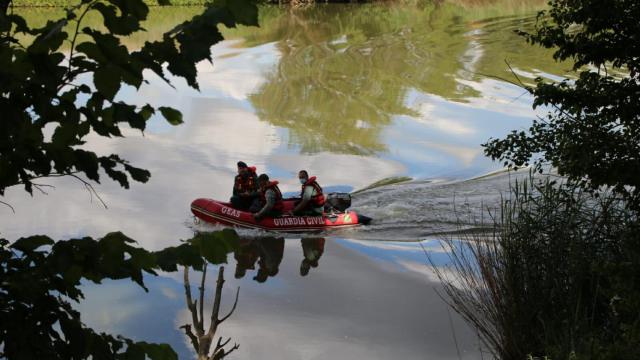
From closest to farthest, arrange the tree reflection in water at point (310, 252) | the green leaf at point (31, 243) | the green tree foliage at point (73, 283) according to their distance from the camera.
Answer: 1. the green tree foliage at point (73, 283)
2. the green leaf at point (31, 243)
3. the tree reflection in water at point (310, 252)

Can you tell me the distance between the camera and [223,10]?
261 centimetres

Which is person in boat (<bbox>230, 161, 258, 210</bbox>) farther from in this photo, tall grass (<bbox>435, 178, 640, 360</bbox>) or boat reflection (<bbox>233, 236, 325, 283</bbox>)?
tall grass (<bbox>435, 178, 640, 360</bbox>)

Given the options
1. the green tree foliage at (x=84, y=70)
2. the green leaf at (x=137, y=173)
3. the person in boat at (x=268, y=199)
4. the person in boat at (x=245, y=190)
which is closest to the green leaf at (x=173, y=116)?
the green tree foliage at (x=84, y=70)

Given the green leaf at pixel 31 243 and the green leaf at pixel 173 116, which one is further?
the green leaf at pixel 31 243

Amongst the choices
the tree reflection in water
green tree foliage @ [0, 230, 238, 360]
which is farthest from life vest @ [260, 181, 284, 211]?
green tree foliage @ [0, 230, 238, 360]

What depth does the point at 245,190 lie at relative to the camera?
54.3 feet

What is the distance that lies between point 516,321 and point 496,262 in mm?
531

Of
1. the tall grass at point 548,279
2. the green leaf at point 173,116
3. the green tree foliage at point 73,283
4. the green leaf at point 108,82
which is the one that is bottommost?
the tall grass at point 548,279

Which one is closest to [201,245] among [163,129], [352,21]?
[163,129]

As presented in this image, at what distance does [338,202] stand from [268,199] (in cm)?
123

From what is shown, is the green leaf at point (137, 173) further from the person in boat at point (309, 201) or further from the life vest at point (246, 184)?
the life vest at point (246, 184)

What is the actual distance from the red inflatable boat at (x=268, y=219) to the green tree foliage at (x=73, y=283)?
1312 cm

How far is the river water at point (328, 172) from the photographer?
1135 cm

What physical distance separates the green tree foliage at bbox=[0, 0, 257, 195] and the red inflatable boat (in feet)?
43.0
